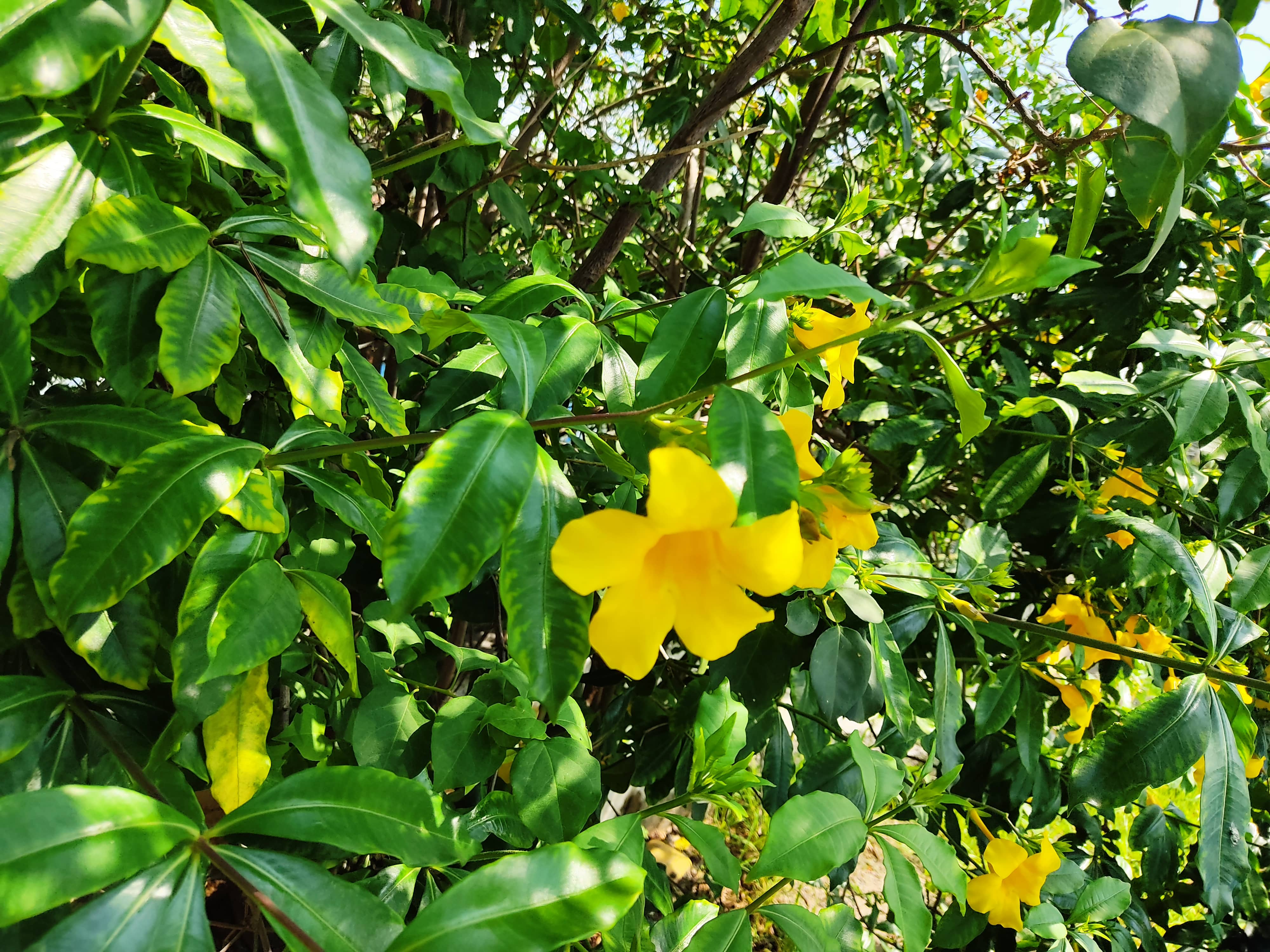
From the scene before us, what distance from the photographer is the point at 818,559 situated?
0.56 metres

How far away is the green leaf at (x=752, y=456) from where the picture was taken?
1.30 feet

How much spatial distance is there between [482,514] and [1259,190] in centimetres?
221

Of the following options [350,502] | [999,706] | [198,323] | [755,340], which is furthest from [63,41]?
[999,706]

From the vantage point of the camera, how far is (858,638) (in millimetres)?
1113

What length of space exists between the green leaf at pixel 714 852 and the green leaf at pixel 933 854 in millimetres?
219

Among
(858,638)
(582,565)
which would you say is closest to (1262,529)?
(858,638)

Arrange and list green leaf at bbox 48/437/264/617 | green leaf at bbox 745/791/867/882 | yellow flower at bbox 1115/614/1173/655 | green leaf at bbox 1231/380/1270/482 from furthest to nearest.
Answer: yellow flower at bbox 1115/614/1173/655 < green leaf at bbox 1231/380/1270/482 < green leaf at bbox 745/791/867/882 < green leaf at bbox 48/437/264/617

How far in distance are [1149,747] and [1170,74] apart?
1006mm

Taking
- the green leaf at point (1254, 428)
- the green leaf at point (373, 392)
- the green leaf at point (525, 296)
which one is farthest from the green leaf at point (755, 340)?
the green leaf at point (1254, 428)

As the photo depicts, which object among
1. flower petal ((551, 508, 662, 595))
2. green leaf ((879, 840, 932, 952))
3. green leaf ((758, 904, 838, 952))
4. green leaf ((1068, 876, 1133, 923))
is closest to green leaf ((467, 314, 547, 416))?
flower petal ((551, 508, 662, 595))

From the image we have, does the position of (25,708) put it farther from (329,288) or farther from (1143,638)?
(1143,638)

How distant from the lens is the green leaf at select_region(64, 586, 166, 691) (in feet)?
1.76

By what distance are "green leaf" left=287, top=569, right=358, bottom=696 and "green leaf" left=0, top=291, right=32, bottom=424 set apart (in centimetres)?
23

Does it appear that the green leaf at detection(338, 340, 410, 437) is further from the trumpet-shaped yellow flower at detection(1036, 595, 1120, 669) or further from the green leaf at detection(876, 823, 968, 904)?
the trumpet-shaped yellow flower at detection(1036, 595, 1120, 669)
